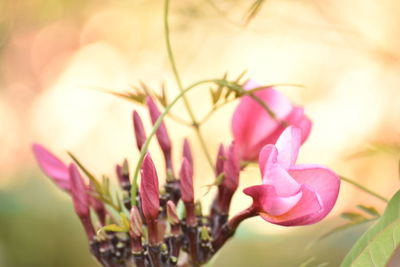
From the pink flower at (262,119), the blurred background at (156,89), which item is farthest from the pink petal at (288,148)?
the blurred background at (156,89)

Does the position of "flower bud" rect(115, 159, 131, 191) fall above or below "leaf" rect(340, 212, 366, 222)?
above

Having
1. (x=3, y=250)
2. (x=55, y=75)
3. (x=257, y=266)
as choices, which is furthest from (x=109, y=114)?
(x=257, y=266)

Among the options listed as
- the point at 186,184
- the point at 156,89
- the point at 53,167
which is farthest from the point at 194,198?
the point at 156,89

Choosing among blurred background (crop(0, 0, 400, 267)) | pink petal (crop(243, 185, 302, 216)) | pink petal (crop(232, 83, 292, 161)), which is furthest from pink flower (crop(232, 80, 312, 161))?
blurred background (crop(0, 0, 400, 267))

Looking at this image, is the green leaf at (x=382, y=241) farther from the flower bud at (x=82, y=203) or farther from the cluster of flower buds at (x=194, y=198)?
the flower bud at (x=82, y=203)

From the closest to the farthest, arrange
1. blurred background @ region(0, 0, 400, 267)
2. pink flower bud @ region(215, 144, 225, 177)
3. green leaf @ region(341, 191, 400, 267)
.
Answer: green leaf @ region(341, 191, 400, 267) < pink flower bud @ region(215, 144, 225, 177) < blurred background @ region(0, 0, 400, 267)

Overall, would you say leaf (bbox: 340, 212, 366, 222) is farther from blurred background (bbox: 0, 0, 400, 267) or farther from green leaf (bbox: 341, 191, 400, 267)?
A: blurred background (bbox: 0, 0, 400, 267)

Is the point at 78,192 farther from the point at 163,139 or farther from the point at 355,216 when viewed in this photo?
the point at 355,216
